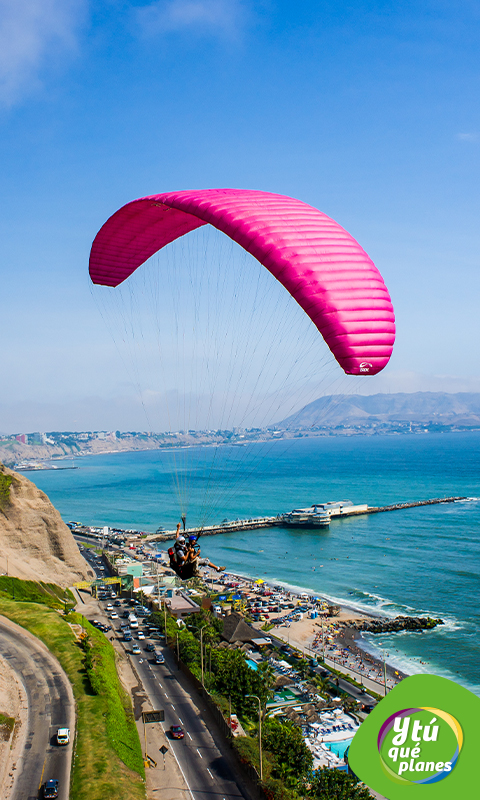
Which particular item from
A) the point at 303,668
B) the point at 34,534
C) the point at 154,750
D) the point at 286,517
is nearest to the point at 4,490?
the point at 34,534

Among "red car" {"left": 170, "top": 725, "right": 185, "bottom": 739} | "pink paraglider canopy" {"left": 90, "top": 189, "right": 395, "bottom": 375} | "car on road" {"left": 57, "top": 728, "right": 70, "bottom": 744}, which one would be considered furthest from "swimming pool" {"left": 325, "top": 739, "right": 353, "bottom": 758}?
"pink paraglider canopy" {"left": 90, "top": 189, "right": 395, "bottom": 375}

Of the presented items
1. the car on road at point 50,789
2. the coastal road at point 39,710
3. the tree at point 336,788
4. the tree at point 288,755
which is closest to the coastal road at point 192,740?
the tree at point 288,755

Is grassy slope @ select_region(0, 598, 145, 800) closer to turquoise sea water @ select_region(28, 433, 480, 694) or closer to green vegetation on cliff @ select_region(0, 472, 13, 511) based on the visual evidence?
turquoise sea water @ select_region(28, 433, 480, 694)

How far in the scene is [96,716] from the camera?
17297 mm

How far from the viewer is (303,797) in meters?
15.0

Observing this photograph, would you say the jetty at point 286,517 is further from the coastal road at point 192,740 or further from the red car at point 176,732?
the red car at point 176,732

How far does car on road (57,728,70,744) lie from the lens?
1568 centimetres

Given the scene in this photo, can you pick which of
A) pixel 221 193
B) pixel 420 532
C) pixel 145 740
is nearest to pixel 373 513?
pixel 420 532

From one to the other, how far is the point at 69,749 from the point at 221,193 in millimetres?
15201

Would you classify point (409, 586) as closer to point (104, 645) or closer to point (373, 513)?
point (104, 645)

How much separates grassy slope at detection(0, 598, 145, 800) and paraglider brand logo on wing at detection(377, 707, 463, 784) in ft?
26.1

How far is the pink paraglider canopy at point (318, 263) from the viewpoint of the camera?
9.68 m

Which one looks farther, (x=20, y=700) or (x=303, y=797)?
(x=20, y=700)

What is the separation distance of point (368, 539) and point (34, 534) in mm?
35928
